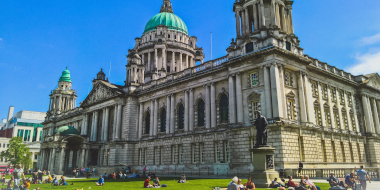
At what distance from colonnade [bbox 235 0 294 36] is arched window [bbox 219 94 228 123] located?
8.64 metres

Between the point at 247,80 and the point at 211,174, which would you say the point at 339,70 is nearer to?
the point at 247,80

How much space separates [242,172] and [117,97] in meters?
28.9

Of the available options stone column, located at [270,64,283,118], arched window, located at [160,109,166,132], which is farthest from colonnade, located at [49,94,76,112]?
stone column, located at [270,64,283,118]

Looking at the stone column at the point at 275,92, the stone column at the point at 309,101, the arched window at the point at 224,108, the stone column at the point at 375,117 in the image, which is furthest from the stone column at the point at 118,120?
the stone column at the point at 375,117

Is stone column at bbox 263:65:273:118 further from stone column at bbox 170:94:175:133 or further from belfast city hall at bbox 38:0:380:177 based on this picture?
stone column at bbox 170:94:175:133

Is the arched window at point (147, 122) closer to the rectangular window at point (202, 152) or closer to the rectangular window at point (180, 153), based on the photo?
the rectangular window at point (180, 153)

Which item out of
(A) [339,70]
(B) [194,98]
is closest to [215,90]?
(B) [194,98]

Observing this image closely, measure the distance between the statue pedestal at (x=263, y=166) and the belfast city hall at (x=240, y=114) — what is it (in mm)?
8982

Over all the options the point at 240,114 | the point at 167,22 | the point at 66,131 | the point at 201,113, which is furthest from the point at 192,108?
the point at 167,22

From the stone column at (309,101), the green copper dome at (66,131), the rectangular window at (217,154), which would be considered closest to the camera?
the stone column at (309,101)

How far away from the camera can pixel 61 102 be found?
270 ft

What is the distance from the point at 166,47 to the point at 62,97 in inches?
1416

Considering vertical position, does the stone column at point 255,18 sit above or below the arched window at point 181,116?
above

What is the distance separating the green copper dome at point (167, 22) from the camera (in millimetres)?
73875
